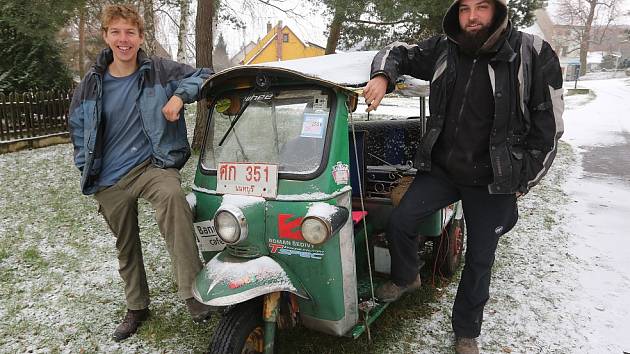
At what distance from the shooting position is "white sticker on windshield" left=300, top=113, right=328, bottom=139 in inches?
110

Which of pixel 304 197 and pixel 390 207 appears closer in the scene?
pixel 304 197

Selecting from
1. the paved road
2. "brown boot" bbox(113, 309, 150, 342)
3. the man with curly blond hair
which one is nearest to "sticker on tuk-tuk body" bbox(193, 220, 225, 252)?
the man with curly blond hair

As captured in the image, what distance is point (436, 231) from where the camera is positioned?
3691mm

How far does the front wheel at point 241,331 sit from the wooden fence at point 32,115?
32.8ft

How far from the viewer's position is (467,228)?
10.1 ft

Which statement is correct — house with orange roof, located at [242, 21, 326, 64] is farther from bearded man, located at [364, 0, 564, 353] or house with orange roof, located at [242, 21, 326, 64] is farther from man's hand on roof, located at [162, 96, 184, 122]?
bearded man, located at [364, 0, 564, 353]

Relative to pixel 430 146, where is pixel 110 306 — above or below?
below

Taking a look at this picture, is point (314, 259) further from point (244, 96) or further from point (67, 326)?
point (67, 326)

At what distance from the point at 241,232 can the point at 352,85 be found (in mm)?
1098

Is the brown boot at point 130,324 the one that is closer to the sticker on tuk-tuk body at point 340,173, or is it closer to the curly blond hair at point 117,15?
the sticker on tuk-tuk body at point 340,173

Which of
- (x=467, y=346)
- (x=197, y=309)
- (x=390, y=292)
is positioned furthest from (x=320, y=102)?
(x=467, y=346)

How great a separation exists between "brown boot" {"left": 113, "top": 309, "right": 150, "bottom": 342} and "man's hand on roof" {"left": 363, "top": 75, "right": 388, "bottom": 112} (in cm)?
238

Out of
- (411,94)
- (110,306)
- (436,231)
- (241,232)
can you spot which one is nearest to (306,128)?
(241,232)

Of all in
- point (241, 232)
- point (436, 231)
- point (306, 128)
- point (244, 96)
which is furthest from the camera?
point (436, 231)
